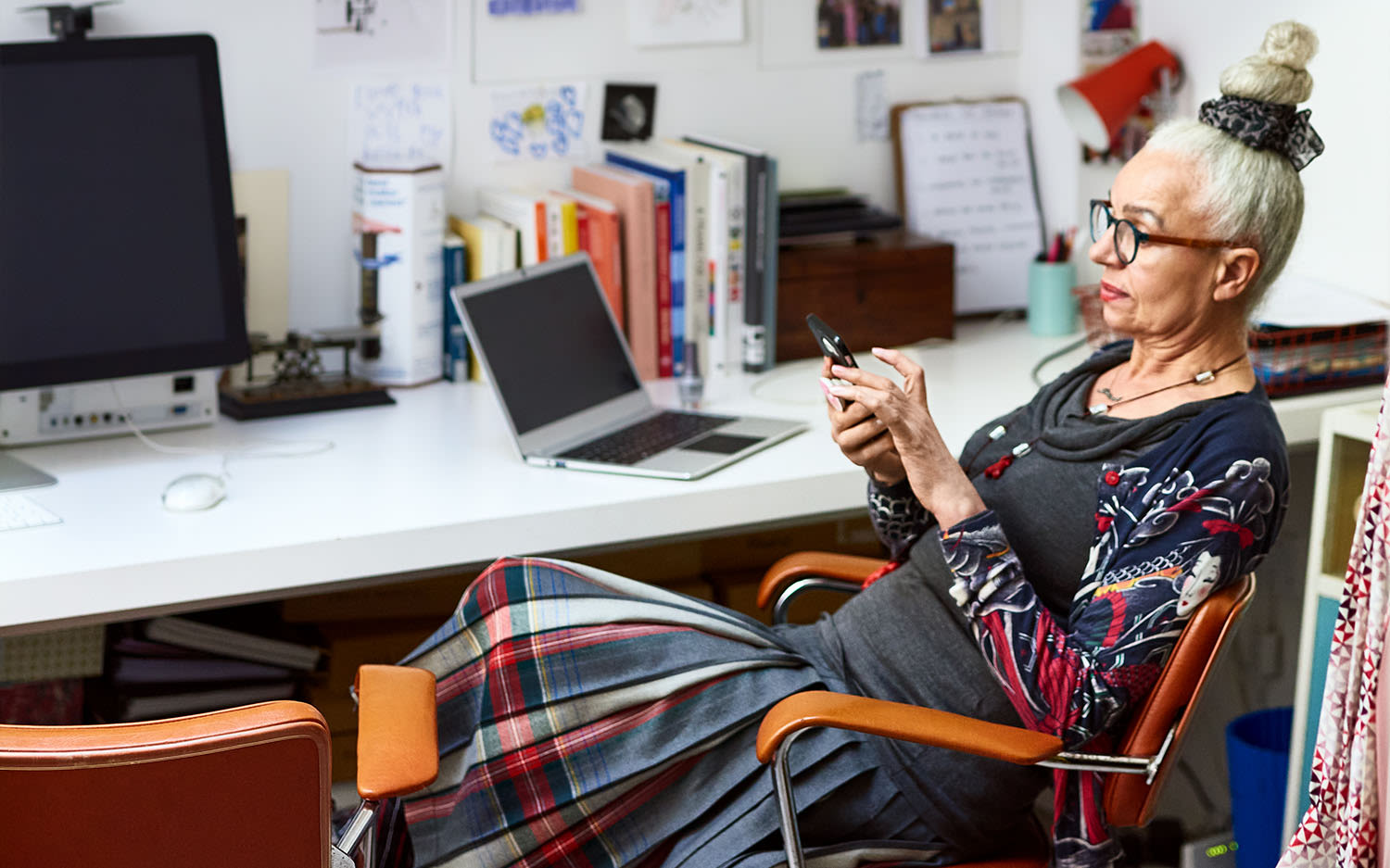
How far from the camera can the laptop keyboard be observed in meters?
2.06

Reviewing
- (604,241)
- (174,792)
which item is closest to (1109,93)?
(604,241)

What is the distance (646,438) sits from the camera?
7.04ft

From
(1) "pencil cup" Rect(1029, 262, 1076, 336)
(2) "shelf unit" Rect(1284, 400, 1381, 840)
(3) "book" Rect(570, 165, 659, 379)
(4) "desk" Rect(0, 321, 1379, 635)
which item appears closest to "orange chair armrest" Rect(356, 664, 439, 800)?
(4) "desk" Rect(0, 321, 1379, 635)

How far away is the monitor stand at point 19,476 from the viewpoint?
1.91 m

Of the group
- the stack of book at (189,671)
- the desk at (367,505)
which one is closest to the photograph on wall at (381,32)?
the desk at (367,505)

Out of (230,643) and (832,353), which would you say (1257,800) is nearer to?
(832,353)

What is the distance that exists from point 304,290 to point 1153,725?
1.56 m

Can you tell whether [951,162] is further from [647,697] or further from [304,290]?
[647,697]

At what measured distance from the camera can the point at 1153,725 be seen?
147cm

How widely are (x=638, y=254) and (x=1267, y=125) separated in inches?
43.6

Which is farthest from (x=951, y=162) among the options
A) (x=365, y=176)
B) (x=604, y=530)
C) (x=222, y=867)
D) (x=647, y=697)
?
(x=222, y=867)

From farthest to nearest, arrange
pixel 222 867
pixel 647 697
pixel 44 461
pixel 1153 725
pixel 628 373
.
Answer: pixel 628 373 < pixel 44 461 < pixel 647 697 < pixel 1153 725 < pixel 222 867

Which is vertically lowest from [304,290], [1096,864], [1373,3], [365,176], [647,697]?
[1096,864]

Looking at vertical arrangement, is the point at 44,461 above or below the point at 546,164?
below
